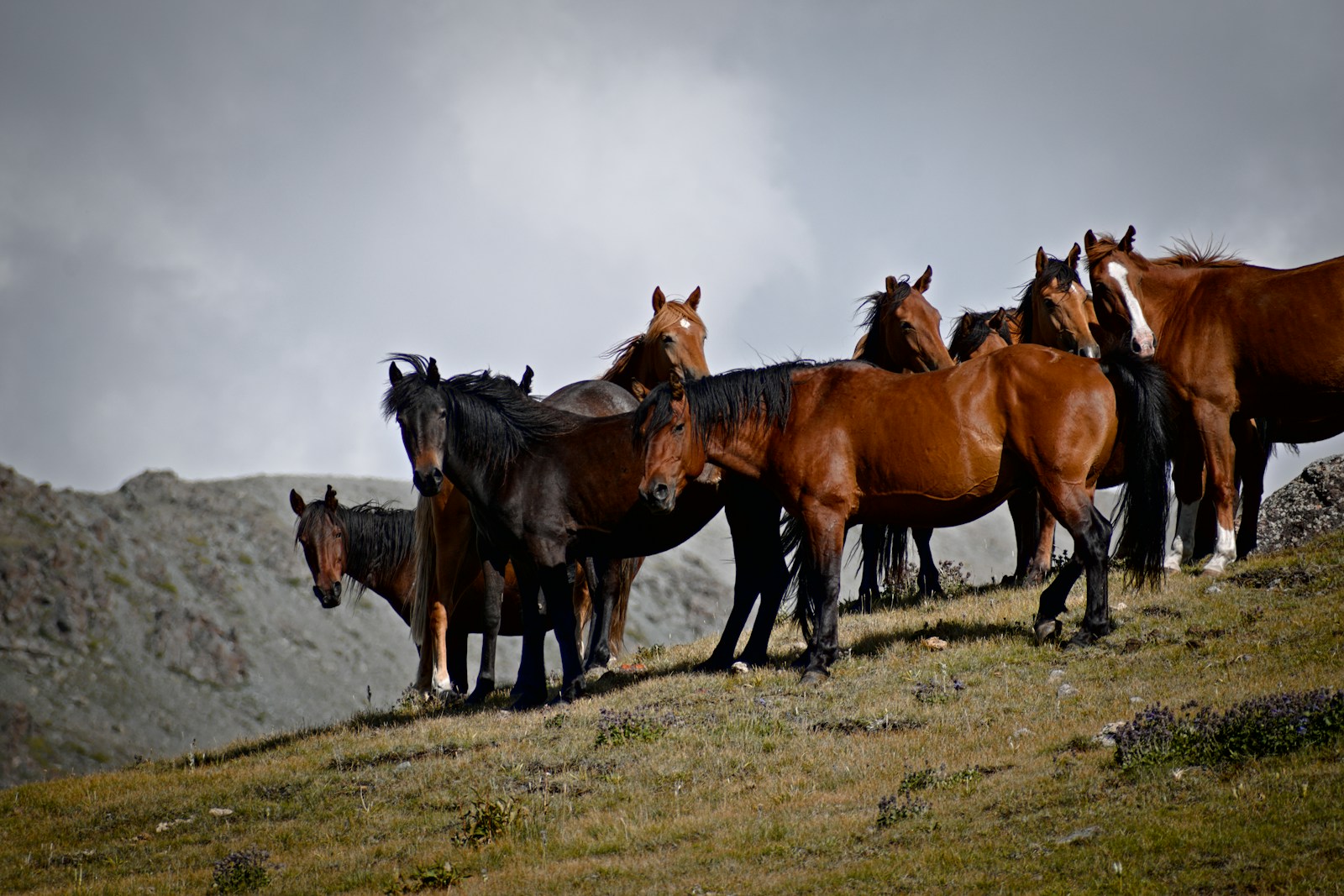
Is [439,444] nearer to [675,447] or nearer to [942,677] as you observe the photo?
[675,447]

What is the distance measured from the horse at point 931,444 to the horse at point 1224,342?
187 centimetres

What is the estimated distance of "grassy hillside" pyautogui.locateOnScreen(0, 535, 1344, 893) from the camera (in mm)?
6660

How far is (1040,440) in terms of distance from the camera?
34.7 ft

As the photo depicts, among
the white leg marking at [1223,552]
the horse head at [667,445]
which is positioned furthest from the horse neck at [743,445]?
the white leg marking at [1223,552]

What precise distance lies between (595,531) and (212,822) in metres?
4.20

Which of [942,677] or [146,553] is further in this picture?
[146,553]

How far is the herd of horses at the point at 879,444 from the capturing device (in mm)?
10773

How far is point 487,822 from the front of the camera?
806 centimetres

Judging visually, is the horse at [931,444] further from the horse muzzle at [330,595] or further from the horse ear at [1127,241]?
the horse muzzle at [330,595]

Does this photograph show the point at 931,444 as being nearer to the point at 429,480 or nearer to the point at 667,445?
the point at 667,445

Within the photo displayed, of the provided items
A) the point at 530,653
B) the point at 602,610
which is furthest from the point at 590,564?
the point at 530,653

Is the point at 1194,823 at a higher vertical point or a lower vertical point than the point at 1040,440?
lower

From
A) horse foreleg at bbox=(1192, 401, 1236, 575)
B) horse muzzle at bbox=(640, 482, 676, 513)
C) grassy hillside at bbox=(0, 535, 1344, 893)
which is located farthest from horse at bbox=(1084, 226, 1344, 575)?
horse muzzle at bbox=(640, 482, 676, 513)

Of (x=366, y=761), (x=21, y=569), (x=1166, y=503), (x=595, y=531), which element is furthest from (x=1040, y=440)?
(x=21, y=569)
